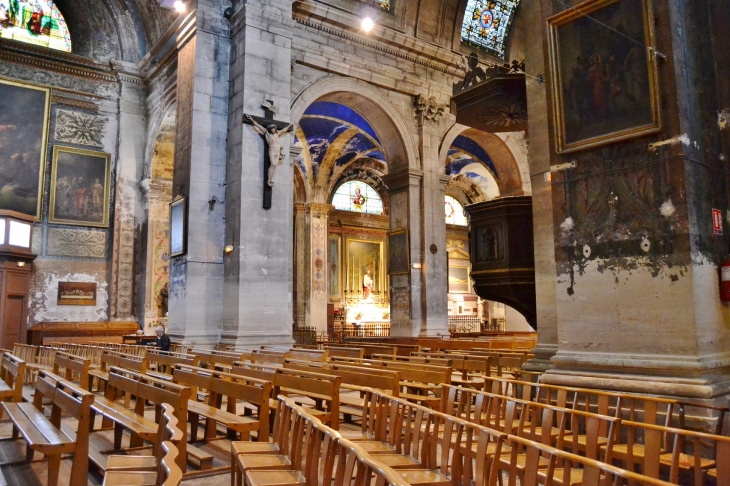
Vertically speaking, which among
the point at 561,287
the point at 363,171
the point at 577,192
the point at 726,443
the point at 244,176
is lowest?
the point at 726,443

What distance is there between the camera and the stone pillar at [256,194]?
40.1ft

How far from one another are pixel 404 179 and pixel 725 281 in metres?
11.5

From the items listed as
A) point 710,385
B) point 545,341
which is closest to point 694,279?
point 710,385

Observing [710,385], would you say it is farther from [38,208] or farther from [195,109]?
[38,208]

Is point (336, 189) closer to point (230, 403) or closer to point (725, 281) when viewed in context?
point (230, 403)

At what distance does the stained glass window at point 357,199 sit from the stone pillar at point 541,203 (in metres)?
19.9

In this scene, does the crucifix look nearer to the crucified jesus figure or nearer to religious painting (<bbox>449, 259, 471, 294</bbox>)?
the crucified jesus figure

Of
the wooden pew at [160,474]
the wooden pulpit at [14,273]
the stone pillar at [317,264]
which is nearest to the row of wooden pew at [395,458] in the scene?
the wooden pew at [160,474]

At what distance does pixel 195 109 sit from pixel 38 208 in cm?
616

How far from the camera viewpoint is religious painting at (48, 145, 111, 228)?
642 inches

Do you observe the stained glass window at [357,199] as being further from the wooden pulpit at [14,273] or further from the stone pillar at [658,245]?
the stone pillar at [658,245]

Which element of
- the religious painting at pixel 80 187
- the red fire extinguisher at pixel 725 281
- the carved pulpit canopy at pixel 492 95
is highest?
the religious painting at pixel 80 187

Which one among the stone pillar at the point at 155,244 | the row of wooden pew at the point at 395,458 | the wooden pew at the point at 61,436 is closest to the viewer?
the row of wooden pew at the point at 395,458

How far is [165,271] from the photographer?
17.3 meters
